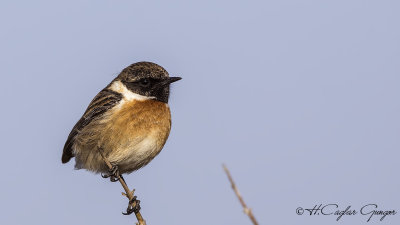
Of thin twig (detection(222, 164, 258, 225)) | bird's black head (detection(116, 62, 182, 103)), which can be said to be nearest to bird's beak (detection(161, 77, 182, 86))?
bird's black head (detection(116, 62, 182, 103))

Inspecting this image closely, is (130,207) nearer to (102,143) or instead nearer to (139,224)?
(102,143)

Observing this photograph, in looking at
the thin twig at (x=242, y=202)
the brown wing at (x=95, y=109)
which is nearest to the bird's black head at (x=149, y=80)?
the brown wing at (x=95, y=109)

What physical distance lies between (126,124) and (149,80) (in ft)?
3.36

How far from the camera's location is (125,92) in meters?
8.46

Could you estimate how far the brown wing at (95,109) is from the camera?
818 centimetres

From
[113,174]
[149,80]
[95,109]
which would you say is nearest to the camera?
[113,174]

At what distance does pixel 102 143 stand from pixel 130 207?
1.04m

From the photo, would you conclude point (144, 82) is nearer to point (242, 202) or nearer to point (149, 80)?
point (149, 80)

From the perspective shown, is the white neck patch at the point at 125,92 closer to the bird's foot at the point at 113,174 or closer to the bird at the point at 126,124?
the bird at the point at 126,124

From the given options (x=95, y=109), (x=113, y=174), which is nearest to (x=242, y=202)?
(x=113, y=174)

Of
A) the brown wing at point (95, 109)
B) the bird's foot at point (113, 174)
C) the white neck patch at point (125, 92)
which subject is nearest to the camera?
the bird's foot at point (113, 174)

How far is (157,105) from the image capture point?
8250 millimetres

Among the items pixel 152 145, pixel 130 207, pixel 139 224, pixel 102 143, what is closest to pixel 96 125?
pixel 102 143

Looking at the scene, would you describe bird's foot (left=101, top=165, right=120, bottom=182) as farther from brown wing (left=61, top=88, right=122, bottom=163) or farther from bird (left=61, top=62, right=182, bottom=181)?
brown wing (left=61, top=88, right=122, bottom=163)
